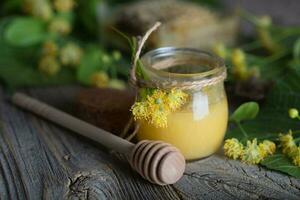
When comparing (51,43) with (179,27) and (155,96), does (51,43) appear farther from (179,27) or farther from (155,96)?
(155,96)

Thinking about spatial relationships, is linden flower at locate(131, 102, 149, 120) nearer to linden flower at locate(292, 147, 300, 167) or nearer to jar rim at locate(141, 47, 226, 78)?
jar rim at locate(141, 47, 226, 78)

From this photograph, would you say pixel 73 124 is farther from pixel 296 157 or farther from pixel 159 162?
pixel 296 157

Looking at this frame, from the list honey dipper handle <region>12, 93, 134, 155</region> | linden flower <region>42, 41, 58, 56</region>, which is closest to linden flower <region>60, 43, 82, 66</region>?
linden flower <region>42, 41, 58, 56</region>

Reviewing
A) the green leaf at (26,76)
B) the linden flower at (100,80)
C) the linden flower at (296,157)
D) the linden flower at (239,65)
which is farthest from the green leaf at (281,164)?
the green leaf at (26,76)

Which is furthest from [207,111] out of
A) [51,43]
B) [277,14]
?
[277,14]

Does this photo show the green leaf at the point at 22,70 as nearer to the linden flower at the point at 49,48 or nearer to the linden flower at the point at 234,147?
the linden flower at the point at 49,48

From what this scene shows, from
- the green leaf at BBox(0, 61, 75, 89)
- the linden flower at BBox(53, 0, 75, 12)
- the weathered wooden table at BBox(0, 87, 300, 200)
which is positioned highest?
the linden flower at BBox(53, 0, 75, 12)

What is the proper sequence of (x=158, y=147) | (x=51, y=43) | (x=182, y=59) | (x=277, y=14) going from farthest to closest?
(x=277, y=14) → (x=51, y=43) → (x=182, y=59) → (x=158, y=147)
